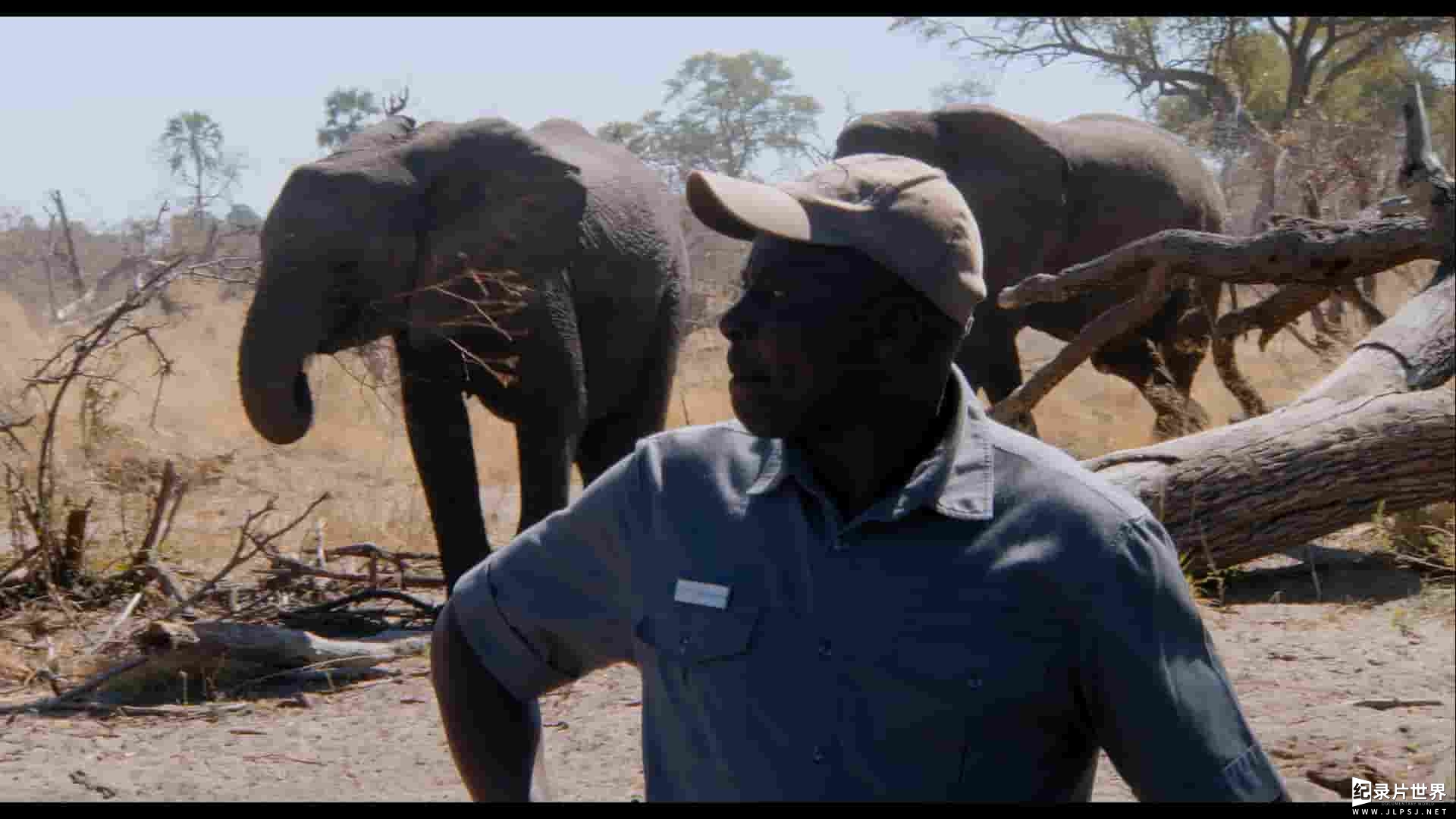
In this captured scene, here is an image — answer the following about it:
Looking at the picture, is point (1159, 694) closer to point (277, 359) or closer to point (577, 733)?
point (577, 733)

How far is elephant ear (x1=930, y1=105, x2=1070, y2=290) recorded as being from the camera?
1046 centimetres

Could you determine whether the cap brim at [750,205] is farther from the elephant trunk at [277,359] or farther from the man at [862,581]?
the elephant trunk at [277,359]

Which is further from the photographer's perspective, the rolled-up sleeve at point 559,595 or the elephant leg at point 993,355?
the elephant leg at point 993,355

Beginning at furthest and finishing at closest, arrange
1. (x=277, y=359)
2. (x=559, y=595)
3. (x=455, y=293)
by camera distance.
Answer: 1. (x=455, y=293)
2. (x=277, y=359)
3. (x=559, y=595)

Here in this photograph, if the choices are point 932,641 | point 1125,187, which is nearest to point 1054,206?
point 1125,187

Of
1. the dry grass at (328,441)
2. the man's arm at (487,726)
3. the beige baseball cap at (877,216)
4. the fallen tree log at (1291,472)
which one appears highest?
the beige baseball cap at (877,216)

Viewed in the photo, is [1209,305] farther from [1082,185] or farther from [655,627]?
[655,627]

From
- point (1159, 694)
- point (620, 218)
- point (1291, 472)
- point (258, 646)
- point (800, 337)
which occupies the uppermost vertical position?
point (620, 218)

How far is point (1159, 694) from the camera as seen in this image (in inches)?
74.5

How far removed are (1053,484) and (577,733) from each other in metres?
3.55

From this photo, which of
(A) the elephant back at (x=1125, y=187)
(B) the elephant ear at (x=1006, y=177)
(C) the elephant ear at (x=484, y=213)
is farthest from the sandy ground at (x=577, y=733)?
(A) the elephant back at (x=1125, y=187)

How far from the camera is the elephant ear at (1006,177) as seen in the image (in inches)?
412
